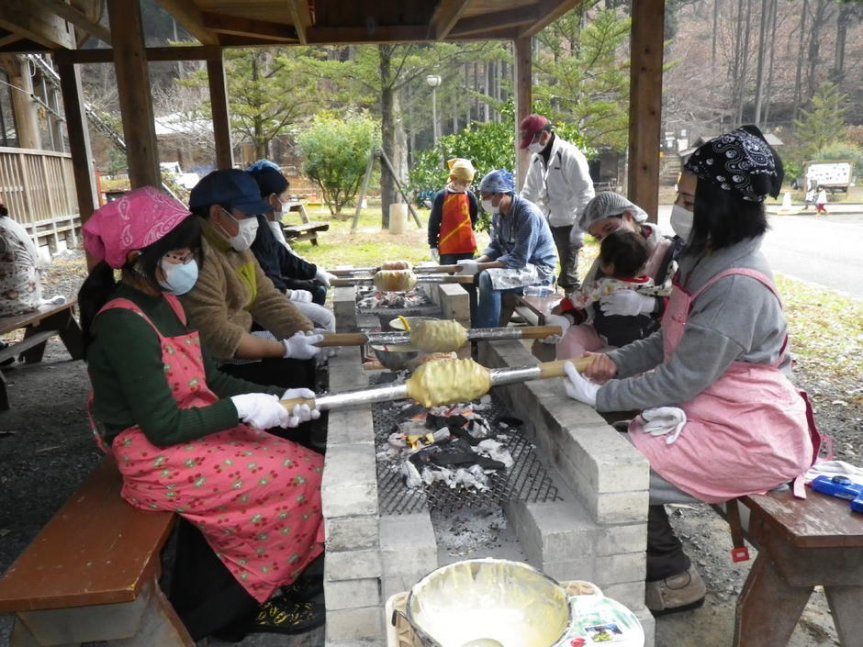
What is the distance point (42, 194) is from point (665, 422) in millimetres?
16064

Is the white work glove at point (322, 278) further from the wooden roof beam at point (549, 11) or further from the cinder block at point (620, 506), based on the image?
the cinder block at point (620, 506)

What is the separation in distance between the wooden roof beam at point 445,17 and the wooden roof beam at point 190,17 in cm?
235

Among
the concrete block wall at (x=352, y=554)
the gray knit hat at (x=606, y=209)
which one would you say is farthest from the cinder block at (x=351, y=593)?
the gray knit hat at (x=606, y=209)

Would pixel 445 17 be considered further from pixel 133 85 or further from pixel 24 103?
pixel 24 103

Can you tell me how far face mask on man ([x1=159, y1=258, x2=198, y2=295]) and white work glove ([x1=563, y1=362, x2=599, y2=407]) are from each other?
5.11 feet

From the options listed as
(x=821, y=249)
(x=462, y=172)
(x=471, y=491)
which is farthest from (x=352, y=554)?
(x=821, y=249)

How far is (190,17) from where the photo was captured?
656 cm

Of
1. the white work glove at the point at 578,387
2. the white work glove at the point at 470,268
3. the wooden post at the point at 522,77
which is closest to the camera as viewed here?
the white work glove at the point at 578,387

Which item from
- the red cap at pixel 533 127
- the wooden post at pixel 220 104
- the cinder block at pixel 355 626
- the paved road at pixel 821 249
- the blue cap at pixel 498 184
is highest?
the wooden post at pixel 220 104

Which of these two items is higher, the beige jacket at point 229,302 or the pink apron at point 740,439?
the beige jacket at point 229,302

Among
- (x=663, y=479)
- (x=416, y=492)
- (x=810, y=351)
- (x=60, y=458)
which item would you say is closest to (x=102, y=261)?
(x=416, y=492)

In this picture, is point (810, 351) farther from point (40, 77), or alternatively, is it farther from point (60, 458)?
point (40, 77)

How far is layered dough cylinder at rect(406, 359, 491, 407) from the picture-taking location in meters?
2.75

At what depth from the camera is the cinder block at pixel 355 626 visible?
2.33 m
